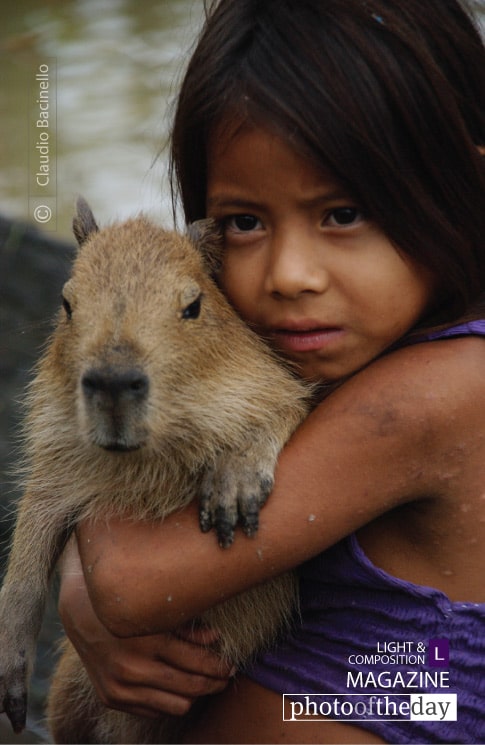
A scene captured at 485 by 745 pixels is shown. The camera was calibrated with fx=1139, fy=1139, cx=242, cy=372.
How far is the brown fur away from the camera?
2789 millimetres

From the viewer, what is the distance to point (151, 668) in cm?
312

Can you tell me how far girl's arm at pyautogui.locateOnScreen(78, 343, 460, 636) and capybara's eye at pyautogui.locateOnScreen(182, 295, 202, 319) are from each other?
0.47 m

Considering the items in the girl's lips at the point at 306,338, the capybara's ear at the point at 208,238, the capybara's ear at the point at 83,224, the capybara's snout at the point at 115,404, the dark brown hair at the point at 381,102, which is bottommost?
the capybara's snout at the point at 115,404

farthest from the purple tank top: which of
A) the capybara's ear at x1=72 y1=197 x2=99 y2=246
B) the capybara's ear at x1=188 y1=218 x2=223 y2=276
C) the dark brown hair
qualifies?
the capybara's ear at x1=72 y1=197 x2=99 y2=246

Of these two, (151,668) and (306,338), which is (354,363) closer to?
(306,338)

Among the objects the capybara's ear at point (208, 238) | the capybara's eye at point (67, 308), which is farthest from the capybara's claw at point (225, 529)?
the capybara's ear at point (208, 238)

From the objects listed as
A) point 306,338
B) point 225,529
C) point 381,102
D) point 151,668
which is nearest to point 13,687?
point 151,668

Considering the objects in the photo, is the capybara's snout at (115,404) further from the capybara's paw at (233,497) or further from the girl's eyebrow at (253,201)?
the girl's eyebrow at (253,201)

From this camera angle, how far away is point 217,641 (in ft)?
10.5

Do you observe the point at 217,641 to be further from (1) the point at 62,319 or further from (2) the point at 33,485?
(1) the point at 62,319

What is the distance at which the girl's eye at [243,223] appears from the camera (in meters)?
3.04

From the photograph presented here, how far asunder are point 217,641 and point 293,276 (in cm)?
107

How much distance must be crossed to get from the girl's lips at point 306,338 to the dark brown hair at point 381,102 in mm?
286

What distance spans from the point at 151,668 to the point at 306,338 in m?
1.00
